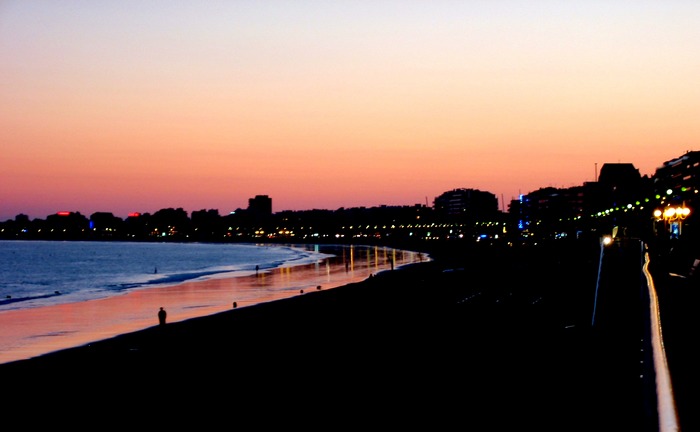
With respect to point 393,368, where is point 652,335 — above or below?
above

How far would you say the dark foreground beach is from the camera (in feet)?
49.2

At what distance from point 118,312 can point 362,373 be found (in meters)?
32.8

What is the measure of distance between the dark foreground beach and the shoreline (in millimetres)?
2564

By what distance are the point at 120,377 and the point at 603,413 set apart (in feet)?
46.2

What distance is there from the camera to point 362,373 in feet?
67.9

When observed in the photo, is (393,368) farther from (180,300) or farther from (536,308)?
(180,300)

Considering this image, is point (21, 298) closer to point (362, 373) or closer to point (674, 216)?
point (362, 373)

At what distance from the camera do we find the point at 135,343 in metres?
30.7

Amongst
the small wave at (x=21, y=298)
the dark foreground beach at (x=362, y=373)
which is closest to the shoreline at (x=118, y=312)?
the dark foreground beach at (x=362, y=373)

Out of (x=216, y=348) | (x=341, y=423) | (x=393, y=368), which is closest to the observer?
(x=341, y=423)

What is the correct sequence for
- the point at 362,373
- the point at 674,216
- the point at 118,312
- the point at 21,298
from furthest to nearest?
1. the point at 674,216
2. the point at 21,298
3. the point at 118,312
4. the point at 362,373

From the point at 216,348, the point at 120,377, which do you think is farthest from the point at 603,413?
the point at 216,348

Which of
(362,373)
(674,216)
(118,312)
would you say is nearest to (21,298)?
(118,312)

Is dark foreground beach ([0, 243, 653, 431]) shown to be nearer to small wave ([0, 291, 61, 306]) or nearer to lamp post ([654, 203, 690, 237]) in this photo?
small wave ([0, 291, 61, 306])
